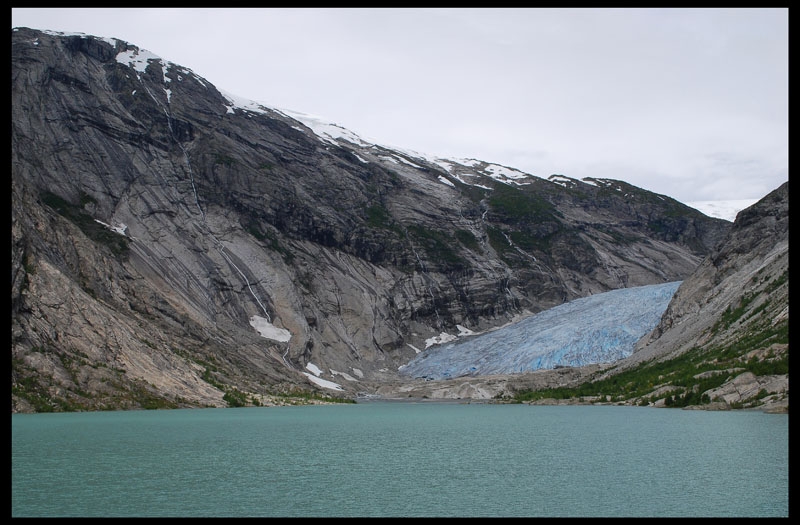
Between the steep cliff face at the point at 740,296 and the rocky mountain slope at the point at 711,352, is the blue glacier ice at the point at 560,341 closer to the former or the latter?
the rocky mountain slope at the point at 711,352

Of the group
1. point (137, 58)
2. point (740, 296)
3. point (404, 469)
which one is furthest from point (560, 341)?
point (137, 58)

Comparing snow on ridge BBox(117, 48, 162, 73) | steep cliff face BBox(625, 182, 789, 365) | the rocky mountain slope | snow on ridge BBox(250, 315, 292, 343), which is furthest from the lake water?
snow on ridge BBox(117, 48, 162, 73)

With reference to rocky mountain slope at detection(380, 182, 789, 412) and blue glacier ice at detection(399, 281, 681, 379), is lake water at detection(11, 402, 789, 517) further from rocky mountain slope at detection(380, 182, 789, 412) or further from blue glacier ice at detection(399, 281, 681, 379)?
blue glacier ice at detection(399, 281, 681, 379)

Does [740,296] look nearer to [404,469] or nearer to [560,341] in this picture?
[560,341]

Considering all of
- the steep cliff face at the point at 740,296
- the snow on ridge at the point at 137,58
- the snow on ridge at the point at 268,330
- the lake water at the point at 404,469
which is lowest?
the lake water at the point at 404,469

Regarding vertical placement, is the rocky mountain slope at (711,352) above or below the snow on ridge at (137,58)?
below

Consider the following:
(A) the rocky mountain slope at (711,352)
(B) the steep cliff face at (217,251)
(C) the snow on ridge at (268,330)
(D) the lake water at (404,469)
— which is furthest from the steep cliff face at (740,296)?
(C) the snow on ridge at (268,330)
